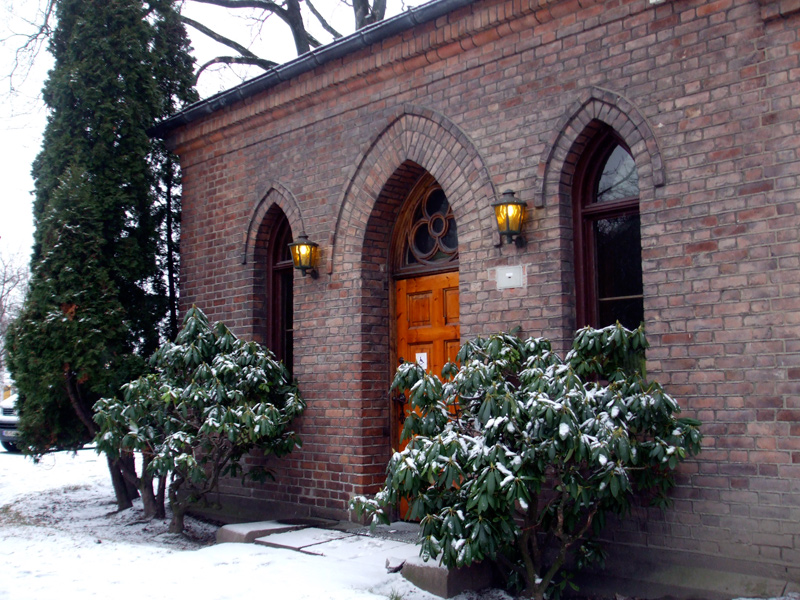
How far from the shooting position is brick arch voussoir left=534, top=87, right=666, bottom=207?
17.5ft

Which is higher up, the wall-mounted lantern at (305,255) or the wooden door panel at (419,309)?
the wall-mounted lantern at (305,255)

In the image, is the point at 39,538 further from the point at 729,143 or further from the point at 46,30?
the point at 729,143

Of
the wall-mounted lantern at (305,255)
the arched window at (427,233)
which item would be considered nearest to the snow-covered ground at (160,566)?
the arched window at (427,233)

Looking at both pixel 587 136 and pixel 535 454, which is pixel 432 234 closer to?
pixel 587 136

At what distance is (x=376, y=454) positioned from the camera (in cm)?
721

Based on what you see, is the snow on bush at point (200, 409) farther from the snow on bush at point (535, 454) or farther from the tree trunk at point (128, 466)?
the snow on bush at point (535, 454)

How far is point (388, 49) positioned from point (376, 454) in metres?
3.90

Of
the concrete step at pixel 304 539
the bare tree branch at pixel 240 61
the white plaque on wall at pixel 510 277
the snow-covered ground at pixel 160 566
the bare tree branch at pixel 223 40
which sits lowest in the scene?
the snow-covered ground at pixel 160 566

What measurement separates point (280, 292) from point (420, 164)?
262 cm

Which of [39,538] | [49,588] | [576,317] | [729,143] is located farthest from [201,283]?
[729,143]

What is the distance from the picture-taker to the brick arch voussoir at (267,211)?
8.02m

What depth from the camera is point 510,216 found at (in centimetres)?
592

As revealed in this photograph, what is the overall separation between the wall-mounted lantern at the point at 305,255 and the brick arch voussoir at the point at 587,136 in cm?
266

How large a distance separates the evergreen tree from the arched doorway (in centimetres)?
327
